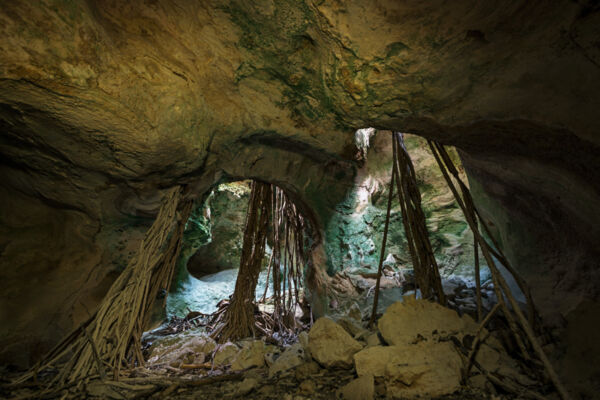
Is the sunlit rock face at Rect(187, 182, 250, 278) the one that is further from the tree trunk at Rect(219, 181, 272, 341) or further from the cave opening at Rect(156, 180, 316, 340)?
the tree trunk at Rect(219, 181, 272, 341)

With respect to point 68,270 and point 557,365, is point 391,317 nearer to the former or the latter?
point 557,365

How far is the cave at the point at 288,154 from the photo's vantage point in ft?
3.30

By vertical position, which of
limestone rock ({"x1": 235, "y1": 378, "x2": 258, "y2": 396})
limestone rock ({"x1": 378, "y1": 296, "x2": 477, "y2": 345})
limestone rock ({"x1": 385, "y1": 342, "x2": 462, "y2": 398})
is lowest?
limestone rock ({"x1": 235, "y1": 378, "x2": 258, "y2": 396})

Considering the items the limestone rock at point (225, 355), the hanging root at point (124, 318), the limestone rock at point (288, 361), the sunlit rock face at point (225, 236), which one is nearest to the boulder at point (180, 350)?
the limestone rock at point (225, 355)

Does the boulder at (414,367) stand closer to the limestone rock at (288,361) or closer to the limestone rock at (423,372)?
the limestone rock at (423,372)

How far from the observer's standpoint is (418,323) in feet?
4.16

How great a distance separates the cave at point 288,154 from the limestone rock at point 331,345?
1 cm

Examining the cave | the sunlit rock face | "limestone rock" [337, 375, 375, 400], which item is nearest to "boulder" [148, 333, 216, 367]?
the cave

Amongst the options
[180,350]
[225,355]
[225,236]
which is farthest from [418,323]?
[225,236]

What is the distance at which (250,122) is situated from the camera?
1.81 metres

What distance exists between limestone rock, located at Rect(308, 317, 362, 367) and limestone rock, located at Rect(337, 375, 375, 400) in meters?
0.19

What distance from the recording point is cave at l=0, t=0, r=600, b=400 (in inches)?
39.6

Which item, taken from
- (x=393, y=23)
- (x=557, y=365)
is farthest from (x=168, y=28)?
(x=557, y=365)

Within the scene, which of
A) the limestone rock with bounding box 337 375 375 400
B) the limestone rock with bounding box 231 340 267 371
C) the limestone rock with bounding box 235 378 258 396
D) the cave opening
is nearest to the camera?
the limestone rock with bounding box 337 375 375 400
